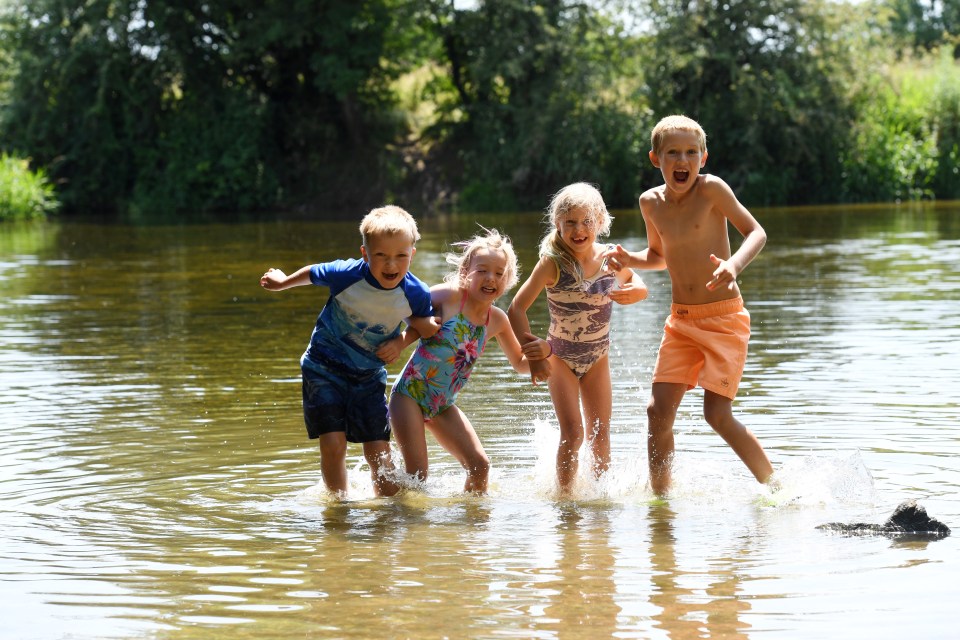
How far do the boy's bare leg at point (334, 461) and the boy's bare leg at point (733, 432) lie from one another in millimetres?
1541

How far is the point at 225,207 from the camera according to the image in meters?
39.1

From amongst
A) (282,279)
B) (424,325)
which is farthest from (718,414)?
(282,279)

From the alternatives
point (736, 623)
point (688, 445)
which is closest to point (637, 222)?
point (688, 445)

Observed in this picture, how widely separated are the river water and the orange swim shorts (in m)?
0.49

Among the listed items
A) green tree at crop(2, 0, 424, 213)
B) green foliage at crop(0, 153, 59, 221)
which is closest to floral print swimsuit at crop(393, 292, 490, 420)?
green foliage at crop(0, 153, 59, 221)

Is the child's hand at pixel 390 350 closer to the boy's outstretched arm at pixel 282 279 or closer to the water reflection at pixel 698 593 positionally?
the boy's outstretched arm at pixel 282 279

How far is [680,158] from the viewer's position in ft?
18.3

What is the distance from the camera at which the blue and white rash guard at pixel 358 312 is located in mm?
5723

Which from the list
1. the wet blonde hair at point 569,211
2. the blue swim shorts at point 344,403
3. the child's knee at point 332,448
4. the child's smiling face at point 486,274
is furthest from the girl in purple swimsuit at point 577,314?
the child's knee at point 332,448

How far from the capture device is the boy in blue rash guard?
569 cm

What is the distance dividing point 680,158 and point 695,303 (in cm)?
61

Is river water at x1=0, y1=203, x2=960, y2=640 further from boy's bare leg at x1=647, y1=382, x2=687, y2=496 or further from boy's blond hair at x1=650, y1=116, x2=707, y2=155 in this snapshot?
boy's blond hair at x1=650, y1=116, x2=707, y2=155

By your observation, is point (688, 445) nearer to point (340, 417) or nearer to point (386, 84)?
point (340, 417)

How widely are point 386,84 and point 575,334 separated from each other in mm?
34114
